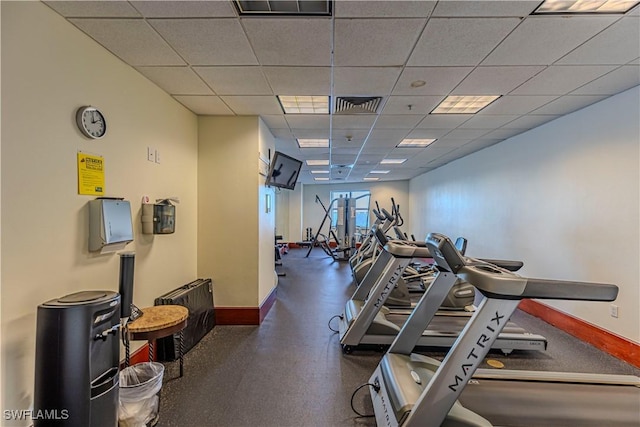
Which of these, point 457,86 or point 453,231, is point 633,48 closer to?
point 457,86

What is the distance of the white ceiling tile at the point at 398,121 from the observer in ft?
12.2

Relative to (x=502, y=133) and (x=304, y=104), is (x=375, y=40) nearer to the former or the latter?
(x=304, y=104)

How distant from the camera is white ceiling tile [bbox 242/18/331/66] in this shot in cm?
187

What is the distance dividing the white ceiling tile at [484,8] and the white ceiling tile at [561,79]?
0.99 metres

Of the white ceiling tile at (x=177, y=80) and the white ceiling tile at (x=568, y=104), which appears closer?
the white ceiling tile at (x=177, y=80)

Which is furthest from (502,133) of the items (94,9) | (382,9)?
(94,9)

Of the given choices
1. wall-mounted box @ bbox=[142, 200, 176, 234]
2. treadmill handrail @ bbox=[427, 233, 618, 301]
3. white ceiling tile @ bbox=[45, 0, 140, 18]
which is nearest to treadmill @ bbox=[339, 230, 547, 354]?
treadmill handrail @ bbox=[427, 233, 618, 301]

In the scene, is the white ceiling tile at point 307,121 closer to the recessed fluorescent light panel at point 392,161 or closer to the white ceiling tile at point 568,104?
the white ceiling tile at point 568,104

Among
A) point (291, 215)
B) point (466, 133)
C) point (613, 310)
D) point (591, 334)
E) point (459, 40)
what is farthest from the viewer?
point (291, 215)

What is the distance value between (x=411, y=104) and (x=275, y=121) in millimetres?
1736

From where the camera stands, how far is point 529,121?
12.6ft

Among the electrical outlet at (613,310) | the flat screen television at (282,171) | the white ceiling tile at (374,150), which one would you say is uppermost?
the white ceiling tile at (374,150)

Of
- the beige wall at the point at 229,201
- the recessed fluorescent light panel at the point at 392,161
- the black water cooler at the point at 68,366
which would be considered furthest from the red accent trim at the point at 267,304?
the recessed fluorescent light panel at the point at 392,161

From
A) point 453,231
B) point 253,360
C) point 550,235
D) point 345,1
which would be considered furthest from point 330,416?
point 453,231
